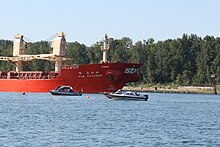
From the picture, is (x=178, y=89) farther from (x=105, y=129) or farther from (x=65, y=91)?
(x=105, y=129)

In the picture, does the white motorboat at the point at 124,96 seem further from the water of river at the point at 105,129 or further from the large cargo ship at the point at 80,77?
the water of river at the point at 105,129

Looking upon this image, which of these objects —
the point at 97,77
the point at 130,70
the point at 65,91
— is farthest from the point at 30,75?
the point at 130,70

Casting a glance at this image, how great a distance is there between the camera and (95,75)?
4589 inches

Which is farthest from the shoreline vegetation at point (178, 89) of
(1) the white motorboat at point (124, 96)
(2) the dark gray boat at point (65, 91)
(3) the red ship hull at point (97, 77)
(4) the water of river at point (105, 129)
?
(4) the water of river at point (105, 129)

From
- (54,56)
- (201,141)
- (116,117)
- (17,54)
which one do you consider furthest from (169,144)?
(17,54)

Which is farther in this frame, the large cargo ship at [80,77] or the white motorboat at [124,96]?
the large cargo ship at [80,77]

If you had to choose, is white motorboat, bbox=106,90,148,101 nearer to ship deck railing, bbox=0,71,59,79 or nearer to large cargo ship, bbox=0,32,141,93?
large cargo ship, bbox=0,32,141,93

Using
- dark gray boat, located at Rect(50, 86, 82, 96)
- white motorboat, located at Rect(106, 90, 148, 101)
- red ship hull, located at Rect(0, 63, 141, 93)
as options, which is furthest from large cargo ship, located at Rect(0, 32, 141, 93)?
white motorboat, located at Rect(106, 90, 148, 101)

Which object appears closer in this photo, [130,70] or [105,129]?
[105,129]

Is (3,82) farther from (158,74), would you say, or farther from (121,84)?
(158,74)

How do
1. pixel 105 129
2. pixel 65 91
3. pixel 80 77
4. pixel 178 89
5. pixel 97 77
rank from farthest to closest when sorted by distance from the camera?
1. pixel 178 89
2. pixel 80 77
3. pixel 97 77
4. pixel 65 91
5. pixel 105 129

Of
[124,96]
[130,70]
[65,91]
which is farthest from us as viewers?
[130,70]

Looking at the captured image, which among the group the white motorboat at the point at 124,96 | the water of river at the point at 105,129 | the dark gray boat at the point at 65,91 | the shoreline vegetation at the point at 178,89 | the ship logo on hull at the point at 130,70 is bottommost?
the water of river at the point at 105,129

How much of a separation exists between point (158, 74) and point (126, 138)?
14585cm
